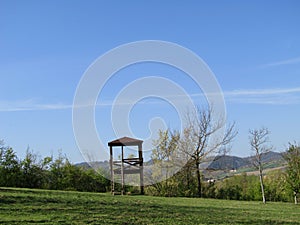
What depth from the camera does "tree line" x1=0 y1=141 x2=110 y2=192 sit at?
2747 centimetres

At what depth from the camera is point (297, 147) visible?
2658 centimetres

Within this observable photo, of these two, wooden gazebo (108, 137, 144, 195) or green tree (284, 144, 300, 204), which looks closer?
wooden gazebo (108, 137, 144, 195)

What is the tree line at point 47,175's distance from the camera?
90.1 feet

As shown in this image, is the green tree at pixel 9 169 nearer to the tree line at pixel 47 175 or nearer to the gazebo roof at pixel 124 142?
the tree line at pixel 47 175

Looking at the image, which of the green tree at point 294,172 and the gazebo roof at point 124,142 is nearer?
the gazebo roof at point 124,142

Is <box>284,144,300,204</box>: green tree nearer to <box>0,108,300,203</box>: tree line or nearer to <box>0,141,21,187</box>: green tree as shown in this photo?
→ <box>0,108,300,203</box>: tree line

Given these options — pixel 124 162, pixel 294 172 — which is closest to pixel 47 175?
pixel 124 162

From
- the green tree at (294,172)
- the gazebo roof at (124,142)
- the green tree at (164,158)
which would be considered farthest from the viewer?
the green tree at (164,158)

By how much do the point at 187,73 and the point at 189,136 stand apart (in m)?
12.5

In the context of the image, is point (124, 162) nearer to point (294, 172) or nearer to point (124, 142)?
point (124, 142)

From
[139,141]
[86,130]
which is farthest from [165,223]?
[139,141]

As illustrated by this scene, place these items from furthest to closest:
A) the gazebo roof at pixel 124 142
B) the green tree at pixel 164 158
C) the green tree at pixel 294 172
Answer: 1. the green tree at pixel 164 158
2. the green tree at pixel 294 172
3. the gazebo roof at pixel 124 142

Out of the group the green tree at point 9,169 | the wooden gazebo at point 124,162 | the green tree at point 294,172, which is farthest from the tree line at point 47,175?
the green tree at point 294,172

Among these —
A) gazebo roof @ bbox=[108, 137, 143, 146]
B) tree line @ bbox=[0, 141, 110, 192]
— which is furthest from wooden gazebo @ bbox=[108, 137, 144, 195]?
tree line @ bbox=[0, 141, 110, 192]
